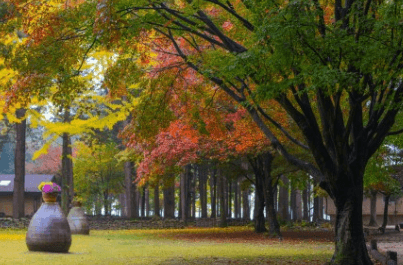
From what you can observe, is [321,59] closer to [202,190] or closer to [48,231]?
[48,231]

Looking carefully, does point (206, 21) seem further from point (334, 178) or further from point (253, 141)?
point (253, 141)

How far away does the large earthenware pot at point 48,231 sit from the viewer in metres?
17.8

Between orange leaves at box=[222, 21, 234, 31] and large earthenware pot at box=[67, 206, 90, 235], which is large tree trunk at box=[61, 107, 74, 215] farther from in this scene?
orange leaves at box=[222, 21, 234, 31]

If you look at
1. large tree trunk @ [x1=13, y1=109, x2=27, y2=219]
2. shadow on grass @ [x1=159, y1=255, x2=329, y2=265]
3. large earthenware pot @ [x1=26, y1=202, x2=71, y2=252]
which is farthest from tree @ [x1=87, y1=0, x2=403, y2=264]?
large tree trunk @ [x1=13, y1=109, x2=27, y2=219]

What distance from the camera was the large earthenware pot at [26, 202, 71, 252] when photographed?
58.5 ft

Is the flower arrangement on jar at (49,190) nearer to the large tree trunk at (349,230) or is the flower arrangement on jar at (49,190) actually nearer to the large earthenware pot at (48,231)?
the large earthenware pot at (48,231)

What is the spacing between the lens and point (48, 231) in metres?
17.9

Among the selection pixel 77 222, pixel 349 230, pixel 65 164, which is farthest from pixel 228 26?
pixel 65 164

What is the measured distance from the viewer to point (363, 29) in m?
11.8

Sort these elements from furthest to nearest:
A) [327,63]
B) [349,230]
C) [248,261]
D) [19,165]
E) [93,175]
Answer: [93,175], [19,165], [248,261], [349,230], [327,63]

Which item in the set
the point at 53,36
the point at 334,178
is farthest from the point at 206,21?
the point at 334,178

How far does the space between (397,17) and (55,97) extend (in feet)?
25.2

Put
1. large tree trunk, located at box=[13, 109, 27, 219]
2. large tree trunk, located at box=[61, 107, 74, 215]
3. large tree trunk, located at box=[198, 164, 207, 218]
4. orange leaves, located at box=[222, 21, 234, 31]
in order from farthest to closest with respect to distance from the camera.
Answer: large tree trunk, located at box=[198, 164, 207, 218] → large tree trunk, located at box=[13, 109, 27, 219] → large tree trunk, located at box=[61, 107, 74, 215] → orange leaves, located at box=[222, 21, 234, 31]

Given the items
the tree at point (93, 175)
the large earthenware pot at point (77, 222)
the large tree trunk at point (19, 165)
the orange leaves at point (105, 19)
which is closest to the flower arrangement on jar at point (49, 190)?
the orange leaves at point (105, 19)
